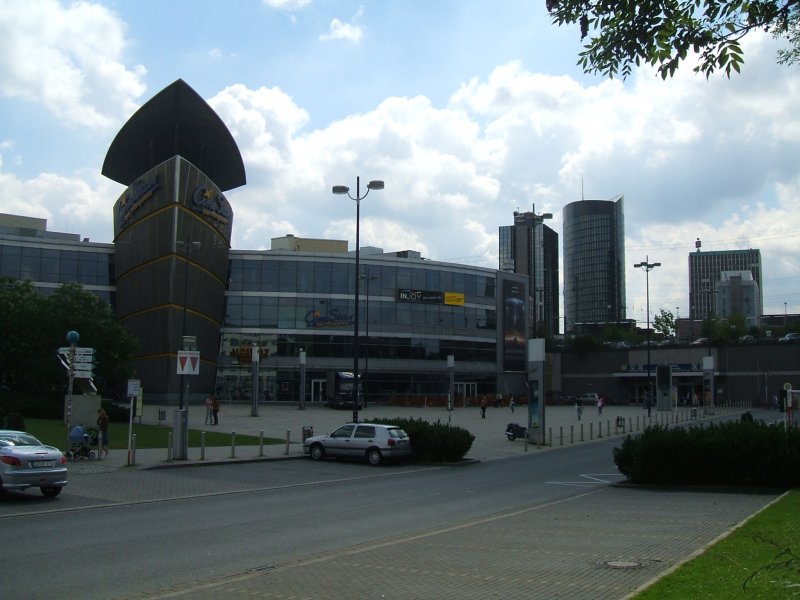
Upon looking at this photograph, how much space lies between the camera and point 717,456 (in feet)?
66.9

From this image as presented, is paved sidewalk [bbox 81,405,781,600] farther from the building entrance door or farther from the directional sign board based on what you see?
the building entrance door

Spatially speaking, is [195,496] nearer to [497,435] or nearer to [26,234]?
Result: [497,435]

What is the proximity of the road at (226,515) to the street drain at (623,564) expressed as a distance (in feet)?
13.0

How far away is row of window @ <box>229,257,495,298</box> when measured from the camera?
78.6 meters

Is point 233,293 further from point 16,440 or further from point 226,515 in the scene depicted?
point 226,515

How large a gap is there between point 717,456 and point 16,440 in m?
17.3

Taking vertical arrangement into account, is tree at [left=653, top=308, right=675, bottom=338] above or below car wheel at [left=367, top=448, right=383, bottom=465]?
above

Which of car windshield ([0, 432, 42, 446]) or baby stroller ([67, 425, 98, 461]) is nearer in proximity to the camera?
car windshield ([0, 432, 42, 446])

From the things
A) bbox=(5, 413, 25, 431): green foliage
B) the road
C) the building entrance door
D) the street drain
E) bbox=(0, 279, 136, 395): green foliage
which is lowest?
the road

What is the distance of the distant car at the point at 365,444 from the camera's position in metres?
28.0

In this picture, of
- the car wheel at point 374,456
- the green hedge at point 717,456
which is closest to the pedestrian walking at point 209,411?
the car wheel at point 374,456

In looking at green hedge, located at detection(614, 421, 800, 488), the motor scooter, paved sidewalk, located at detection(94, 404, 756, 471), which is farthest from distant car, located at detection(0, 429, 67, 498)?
the motor scooter

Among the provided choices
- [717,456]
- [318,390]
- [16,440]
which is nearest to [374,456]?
[717,456]

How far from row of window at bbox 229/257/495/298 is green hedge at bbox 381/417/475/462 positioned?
46557 mm
